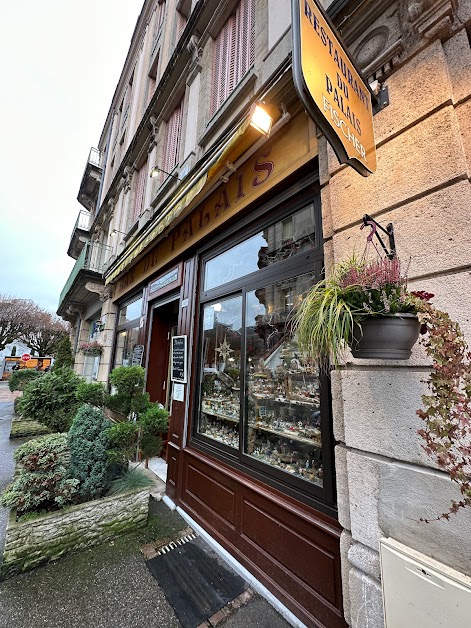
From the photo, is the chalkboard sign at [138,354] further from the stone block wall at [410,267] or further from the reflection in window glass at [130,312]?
the stone block wall at [410,267]

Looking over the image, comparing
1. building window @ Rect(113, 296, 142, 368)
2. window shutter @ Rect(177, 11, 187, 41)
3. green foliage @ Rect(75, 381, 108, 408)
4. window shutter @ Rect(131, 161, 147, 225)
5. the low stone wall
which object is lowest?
the low stone wall

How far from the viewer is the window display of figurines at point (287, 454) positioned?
8.65ft

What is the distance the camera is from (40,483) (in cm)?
322

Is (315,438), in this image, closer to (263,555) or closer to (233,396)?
(263,555)

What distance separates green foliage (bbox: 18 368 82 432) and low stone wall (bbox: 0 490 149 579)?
3.07 m

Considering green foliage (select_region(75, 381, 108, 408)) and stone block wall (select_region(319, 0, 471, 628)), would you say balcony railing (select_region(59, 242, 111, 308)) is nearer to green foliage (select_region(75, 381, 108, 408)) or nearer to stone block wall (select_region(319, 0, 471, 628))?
green foliage (select_region(75, 381, 108, 408))

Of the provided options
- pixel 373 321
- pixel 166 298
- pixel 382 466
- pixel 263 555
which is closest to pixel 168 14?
pixel 166 298

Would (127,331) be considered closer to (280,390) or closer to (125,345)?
(125,345)

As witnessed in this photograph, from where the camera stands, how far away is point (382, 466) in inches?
69.0

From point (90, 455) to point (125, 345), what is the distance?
496 cm

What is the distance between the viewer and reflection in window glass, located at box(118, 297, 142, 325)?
24.5 feet

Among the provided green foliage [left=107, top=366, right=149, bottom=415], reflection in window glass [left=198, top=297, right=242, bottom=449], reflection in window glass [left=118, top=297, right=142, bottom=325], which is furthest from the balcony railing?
green foliage [left=107, top=366, right=149, bottom=415]

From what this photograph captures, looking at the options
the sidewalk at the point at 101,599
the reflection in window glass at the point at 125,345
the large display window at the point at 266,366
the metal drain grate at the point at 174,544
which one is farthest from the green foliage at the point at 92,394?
the reflection in window glass at the point at 125,345

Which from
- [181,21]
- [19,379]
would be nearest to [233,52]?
[181,21]
